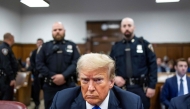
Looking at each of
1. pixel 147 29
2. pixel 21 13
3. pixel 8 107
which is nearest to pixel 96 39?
pixel 147 29

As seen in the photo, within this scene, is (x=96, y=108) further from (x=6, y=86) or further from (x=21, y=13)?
(x=6, y=86)

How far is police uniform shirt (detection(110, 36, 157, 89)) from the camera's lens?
1.86 m

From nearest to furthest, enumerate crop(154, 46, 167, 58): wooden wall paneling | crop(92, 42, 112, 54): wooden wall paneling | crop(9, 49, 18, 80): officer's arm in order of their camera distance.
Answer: crop(9, 49, 18, 80): officer's arm, crop(154, 46, 167, 58): wooden wall paneling, crop(92, 42, 112, 54): wooden wall paneling

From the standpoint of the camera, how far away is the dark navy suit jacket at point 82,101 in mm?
930

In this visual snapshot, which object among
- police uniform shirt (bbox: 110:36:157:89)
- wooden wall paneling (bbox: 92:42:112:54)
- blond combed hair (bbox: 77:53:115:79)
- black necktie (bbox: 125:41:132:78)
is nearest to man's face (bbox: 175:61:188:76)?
police uniform shirt (bbox: 110:36:157:89)

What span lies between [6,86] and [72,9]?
62.7 inches

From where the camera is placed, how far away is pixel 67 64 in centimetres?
211

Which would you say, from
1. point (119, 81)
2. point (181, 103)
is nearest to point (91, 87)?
point (181, 103)

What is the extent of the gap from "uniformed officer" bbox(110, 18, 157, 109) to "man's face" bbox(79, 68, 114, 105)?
989 mm

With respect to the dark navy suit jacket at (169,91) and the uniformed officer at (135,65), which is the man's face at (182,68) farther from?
the uniformed officer at (135,65)

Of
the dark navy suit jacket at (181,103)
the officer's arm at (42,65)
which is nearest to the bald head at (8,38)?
the officer's arm at (42,65)

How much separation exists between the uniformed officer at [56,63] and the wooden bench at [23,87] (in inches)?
61.8

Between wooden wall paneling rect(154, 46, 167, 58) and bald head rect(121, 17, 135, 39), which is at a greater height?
bald head rect(121, 17, 135, 39)

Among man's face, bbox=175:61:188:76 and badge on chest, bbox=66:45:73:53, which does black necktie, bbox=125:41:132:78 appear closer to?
badge on chest, bbox=66:45:73:53
